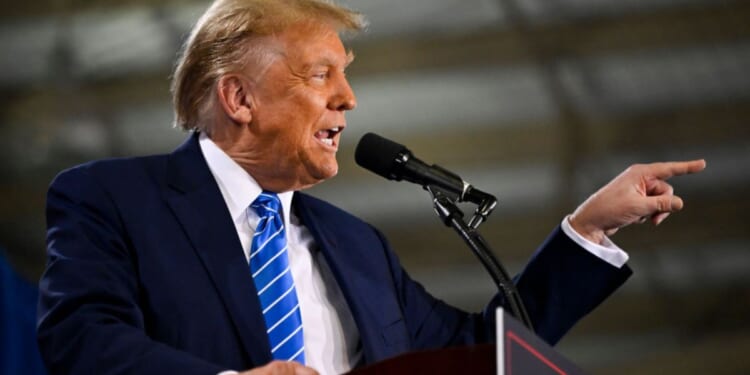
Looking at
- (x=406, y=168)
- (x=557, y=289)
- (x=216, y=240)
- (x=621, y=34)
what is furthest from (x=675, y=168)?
Result: (x=621, y=34)

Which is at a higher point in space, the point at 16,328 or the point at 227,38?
the point at 227,38

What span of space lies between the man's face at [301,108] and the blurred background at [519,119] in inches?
34.1

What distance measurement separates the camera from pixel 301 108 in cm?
219

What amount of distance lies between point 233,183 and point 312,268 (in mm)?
203

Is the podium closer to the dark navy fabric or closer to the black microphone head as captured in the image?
the black microphone head

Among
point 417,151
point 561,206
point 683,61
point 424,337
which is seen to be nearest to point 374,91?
point 417,151

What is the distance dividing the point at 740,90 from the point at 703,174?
0.73 ft

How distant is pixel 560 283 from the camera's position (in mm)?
2084

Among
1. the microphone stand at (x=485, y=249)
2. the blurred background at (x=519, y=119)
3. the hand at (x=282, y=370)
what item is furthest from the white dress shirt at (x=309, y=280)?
the blurred background at (x=519, y=119)

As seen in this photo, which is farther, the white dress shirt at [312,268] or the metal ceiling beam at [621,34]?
the metal ceiling beam at [621,34]

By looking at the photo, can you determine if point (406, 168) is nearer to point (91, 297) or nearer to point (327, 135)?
point (327, 135)

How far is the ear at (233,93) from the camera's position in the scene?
7.31ft

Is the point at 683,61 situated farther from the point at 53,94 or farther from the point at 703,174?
the point at 53,94

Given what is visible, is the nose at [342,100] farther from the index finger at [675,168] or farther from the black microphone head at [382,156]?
the index finger at [675,168]
